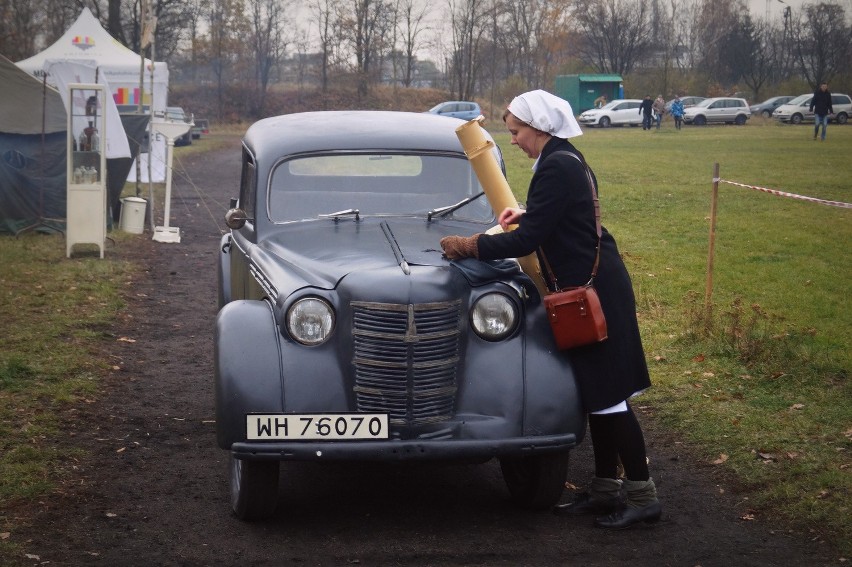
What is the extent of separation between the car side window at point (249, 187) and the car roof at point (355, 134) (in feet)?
0.37

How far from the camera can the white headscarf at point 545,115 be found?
4.80m

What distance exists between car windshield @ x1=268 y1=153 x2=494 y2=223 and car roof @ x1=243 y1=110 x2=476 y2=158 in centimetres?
7

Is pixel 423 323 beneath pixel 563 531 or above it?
above

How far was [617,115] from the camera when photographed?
57.1m

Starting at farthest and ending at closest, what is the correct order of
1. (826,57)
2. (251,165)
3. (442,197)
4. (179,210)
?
(826,57) → (179,210) → (251,165) → (442,197)

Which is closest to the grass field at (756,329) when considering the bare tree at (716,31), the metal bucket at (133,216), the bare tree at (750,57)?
the metal bucket at (133,216)

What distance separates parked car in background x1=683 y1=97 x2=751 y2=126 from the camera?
56281 mm

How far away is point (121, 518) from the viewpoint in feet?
16.3

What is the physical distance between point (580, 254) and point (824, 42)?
77.9 meters

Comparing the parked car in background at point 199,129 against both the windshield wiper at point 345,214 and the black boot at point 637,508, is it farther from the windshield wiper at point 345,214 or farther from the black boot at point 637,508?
the black boot at point 637,508

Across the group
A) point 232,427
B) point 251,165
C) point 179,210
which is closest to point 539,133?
point 232,427

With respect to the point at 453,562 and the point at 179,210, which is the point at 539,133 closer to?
the point at 453,562

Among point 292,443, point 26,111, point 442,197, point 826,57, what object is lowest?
point 292,443

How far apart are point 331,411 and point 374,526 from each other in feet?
2.23
